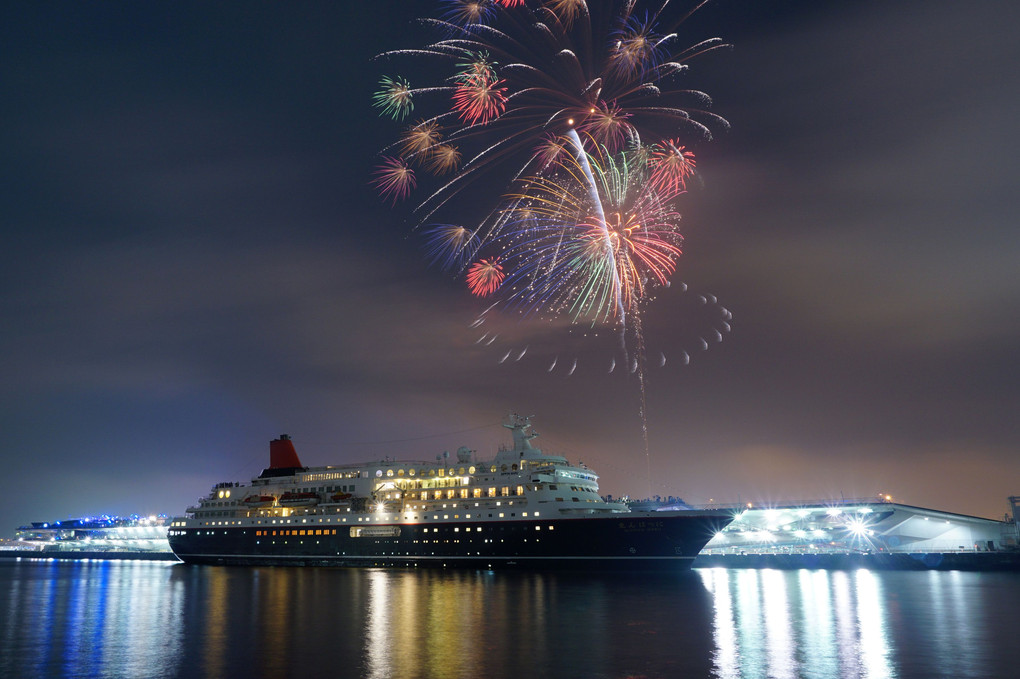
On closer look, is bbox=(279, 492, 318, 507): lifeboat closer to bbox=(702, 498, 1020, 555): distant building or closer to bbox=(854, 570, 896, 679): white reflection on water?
bbox=(702, 498, 1020, 555): distant building

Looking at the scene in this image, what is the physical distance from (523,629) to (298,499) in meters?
48.3

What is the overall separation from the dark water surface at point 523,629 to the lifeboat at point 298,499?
65.2 feet

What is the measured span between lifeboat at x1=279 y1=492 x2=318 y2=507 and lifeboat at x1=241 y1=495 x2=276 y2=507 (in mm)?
1432

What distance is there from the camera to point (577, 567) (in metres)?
56.7

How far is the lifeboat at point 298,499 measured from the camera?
72.9m

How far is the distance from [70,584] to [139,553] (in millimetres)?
73231

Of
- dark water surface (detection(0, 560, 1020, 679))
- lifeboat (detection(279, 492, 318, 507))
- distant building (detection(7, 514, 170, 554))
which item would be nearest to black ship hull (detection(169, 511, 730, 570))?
lifeboat (detection(279, 492, 318, 507))

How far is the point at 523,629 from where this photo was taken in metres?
30.9

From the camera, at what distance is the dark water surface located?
24.6 metres

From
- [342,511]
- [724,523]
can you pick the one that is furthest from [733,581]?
[342,511]

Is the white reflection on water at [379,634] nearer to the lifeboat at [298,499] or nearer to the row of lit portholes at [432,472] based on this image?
the row of lit portholes at [432,472]

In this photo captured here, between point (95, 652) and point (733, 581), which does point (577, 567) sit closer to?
point (733, 581)

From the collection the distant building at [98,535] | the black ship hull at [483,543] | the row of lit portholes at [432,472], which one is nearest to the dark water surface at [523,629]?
the black ship hull at [483,543]

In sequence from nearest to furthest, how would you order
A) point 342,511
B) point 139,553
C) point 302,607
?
1. point 302,607
2. point 342,511
3. point 139,553
